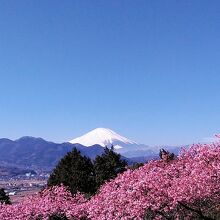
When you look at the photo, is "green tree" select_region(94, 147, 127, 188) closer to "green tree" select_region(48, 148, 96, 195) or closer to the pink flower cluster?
"green tree" select_region(48, 148, 96, 195)

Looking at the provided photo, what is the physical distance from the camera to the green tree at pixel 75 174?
2648 inches

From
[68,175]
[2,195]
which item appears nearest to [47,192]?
[68,175]

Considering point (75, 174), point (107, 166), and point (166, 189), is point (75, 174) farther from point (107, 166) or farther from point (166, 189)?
point (166, 189)

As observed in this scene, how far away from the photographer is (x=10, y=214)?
39031 millimetres

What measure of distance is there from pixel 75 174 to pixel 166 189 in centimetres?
4397

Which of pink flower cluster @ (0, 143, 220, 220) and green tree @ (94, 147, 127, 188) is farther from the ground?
green tree @ (94, 147, 127, 188)

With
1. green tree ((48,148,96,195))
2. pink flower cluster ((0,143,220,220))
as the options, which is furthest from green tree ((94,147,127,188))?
pink flower cluster ((0,143,220,220))

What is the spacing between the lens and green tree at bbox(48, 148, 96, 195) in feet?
221

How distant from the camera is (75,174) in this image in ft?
223

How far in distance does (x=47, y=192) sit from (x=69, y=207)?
4281 mm

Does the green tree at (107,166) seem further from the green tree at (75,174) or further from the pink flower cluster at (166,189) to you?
the pink flower cluster at (166,189)

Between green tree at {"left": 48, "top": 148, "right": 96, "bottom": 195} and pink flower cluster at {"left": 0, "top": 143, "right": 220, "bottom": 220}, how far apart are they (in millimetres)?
35786

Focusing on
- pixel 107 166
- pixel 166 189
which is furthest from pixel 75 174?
pixel 166 189

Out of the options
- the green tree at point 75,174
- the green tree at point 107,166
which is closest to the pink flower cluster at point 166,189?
the green tree at point 75,174
